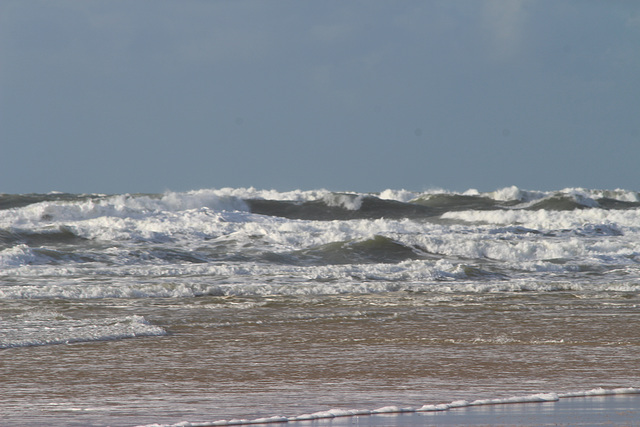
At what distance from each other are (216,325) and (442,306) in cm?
317

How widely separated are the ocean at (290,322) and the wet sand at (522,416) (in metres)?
0.13

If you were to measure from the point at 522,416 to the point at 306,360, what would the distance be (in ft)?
7.61

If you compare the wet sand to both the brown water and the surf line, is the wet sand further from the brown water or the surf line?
the brown water

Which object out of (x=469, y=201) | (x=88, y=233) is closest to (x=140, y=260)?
(x=88, y=233)

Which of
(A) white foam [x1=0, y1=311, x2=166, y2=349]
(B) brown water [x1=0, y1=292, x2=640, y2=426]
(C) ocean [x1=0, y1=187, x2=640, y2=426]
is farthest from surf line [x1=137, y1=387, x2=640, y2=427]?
(A) white foam [x1=0, y1=311, x2=166, y2=349]

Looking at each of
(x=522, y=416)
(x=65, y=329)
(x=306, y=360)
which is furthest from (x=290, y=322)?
(x=522, y=416)

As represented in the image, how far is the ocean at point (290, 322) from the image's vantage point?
4.70m

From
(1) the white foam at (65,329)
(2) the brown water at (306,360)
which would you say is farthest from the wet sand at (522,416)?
(1) the white foam at (65,329)

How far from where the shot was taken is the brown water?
4492 millimetres

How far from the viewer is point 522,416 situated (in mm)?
4066

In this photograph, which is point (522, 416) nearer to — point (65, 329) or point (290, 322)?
point (290, 322)

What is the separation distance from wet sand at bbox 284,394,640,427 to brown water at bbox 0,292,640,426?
283mm

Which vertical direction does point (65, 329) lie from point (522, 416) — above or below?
above

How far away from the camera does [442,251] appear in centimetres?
1859
